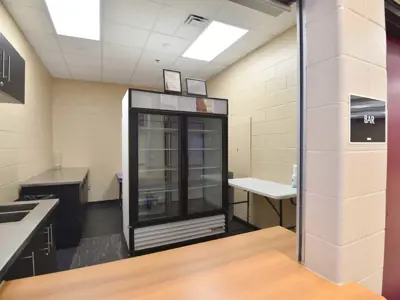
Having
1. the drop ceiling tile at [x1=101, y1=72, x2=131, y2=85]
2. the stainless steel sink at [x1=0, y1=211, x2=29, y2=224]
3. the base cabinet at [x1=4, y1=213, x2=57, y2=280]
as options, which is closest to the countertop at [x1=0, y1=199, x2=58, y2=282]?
the base cabinet at [x1=4, y1=213, x2=57, y2=280]

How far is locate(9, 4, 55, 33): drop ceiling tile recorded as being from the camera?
7.48 feet

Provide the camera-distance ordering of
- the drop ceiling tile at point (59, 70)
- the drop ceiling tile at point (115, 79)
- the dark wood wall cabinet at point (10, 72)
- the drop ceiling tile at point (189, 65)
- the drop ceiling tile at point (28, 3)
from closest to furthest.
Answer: the dark wood wall cabinet at point (10, 72), the drop ceiling tile at point (28, 3), the drop ceiling tile at point (189, 65), the drop ceiling tile at point (59, 70), the drop ceiling tile at point (115, 79)

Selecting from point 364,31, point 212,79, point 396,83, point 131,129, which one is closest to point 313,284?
point 364,31

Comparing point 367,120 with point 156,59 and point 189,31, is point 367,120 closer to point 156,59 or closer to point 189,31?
point 189,31

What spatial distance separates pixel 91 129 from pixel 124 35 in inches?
109

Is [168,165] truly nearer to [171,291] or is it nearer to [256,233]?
[256,233]

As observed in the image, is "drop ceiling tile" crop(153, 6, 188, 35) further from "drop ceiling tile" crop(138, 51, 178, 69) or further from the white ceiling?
"drop ceiling tile" crop(138, 51, 178, 69)

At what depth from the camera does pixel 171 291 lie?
72cm

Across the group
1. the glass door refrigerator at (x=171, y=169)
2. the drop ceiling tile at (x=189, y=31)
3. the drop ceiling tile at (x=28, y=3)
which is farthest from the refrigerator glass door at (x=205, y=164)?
the drop ceiling tile at (x=28, y=3)

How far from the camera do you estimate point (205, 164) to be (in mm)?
3402

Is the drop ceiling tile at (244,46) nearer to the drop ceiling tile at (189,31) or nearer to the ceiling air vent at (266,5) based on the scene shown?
the drop ceiling tile at (189,31)

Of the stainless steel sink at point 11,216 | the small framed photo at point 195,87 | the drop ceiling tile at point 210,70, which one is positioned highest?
the drop ceiling tile at point 210,70

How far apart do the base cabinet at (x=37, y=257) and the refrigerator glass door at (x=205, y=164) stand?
170 cm

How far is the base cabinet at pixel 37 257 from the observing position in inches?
47.7
